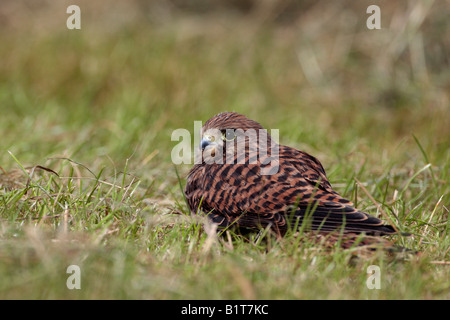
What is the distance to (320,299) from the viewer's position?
2682 mm

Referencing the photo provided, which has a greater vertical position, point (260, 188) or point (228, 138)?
point (228, 138)

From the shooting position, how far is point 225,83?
7.50m

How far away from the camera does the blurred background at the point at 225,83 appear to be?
18.6 ft

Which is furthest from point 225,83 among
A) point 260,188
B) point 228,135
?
point 260,188

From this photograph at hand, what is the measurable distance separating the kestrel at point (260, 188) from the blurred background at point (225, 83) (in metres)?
1.03

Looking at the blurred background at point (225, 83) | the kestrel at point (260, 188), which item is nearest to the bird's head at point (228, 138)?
the kestrel at point (260, 188)

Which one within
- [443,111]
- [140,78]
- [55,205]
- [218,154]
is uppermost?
[140,78]

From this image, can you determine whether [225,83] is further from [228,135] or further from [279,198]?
[279,198]

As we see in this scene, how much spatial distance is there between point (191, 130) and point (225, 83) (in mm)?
1409

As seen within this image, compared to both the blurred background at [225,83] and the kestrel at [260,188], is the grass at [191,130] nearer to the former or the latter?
the blurred background at [225,83]

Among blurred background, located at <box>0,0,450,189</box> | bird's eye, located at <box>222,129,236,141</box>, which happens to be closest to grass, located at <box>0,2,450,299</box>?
blurred background, located at <box>0,0,450,189</box>
